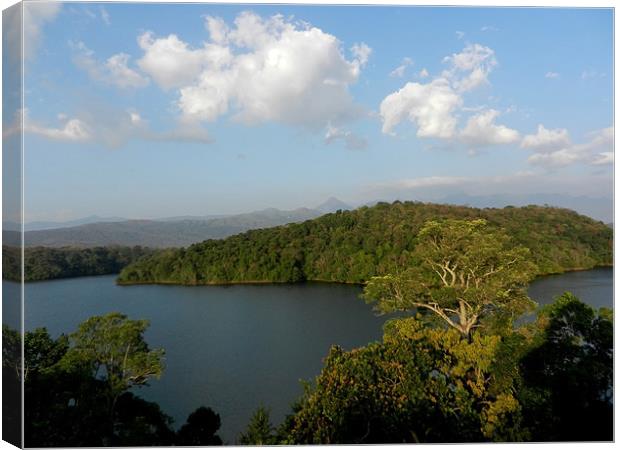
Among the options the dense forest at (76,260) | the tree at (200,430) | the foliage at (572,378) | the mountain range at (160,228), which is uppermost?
the mountain range at (160,228)

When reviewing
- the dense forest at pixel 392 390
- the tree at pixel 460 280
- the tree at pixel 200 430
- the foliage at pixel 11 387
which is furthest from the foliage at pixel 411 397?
the foliage at pixel 11 387

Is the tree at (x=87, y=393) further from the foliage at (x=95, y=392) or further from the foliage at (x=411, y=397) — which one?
the foliage at (x=411, y=397)

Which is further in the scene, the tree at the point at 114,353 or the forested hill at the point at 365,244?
the forested hill at the point at 365,244

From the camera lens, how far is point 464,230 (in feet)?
15.7

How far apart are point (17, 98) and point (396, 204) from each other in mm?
4284

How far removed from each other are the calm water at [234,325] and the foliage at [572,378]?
229 centimetres

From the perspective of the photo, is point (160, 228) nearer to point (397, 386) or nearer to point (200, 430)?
point (200, 430)

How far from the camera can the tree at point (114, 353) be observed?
4258 millimetres

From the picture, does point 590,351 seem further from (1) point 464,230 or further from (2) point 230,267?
(2) point 230,267

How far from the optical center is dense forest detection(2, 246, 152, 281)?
6488mm

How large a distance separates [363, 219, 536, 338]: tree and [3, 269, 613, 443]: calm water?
1.48 metres

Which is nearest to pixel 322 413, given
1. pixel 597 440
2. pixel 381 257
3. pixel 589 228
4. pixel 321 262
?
pixel 597 440

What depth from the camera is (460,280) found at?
191 inches

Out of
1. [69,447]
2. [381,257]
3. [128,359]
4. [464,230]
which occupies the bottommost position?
[69,447]
